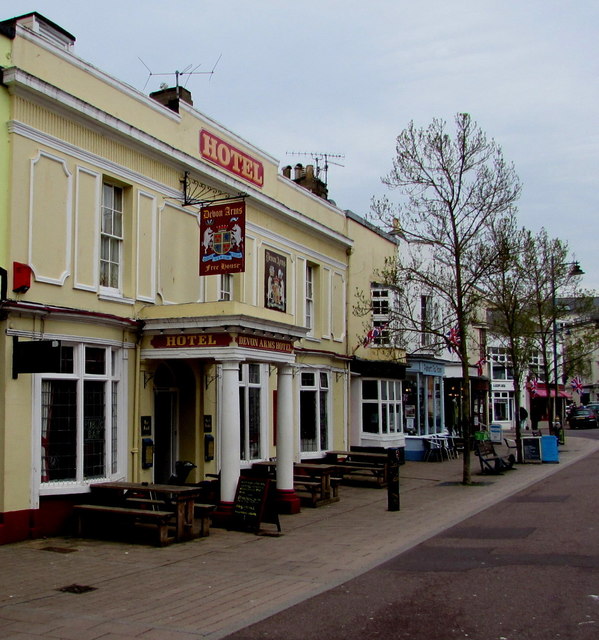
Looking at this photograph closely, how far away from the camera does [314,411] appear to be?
70.5 ft

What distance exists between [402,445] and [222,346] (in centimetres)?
1423

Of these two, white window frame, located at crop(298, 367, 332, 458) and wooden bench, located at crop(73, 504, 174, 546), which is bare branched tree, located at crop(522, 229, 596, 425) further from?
wooden bench, located at crop(73, 504, 174, 546)

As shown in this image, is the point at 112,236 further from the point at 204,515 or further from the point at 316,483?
the point at 316,483

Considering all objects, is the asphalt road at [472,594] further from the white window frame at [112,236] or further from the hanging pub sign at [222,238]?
the white window frame at [112,236]

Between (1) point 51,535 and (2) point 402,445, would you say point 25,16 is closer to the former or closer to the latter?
(1) point 51,535

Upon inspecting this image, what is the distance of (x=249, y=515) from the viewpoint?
12742 mm

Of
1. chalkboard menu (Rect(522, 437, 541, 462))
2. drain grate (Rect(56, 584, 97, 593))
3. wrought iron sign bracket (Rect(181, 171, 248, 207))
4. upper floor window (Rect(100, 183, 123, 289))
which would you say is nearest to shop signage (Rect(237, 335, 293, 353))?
upper floor window (Rect(100, 183, 123, 289))

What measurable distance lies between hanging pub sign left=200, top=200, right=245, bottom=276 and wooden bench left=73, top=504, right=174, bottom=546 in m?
4.68

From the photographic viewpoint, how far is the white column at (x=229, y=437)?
13.2 meters

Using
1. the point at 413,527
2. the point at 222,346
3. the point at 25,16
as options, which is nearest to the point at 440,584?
the point at 413,527

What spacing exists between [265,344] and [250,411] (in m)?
4.05

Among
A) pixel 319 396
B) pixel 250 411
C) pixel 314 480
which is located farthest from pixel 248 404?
pixel 319 396

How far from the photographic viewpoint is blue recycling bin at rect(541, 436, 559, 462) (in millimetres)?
26438

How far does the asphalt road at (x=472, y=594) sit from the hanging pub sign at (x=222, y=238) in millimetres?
6086
